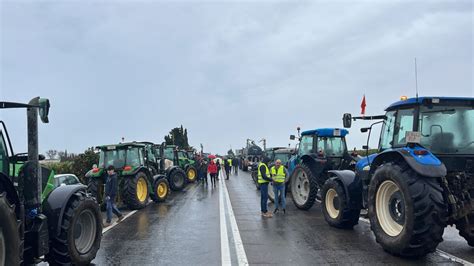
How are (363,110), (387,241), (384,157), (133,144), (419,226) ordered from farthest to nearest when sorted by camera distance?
(133,144) < (363,110) < (384,157) < (387,241) < (419,226)

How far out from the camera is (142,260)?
6711mm

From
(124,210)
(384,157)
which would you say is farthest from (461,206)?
(124,210)

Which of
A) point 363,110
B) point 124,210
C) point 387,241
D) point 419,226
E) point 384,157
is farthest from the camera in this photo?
point 124,210

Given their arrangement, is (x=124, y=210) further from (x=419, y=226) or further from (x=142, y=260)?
(x=419, y=226)

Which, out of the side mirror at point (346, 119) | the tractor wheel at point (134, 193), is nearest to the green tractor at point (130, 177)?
the tractor wheel at point (134, 193)

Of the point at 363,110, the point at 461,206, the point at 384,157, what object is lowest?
the point at 461,206

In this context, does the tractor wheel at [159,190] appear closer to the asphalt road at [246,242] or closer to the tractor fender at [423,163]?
the asphalt road at [246,242]

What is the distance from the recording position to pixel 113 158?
48.3 ft

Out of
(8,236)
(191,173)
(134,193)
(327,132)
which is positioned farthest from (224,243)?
(191,173)

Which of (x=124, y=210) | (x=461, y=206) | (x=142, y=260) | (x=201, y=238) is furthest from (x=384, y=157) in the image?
(x=124, y=210)

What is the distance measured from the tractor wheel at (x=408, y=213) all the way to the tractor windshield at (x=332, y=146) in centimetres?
643

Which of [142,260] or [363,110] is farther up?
[363,110]

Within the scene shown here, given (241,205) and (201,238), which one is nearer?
(201,238)

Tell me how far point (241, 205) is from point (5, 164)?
377 inches
